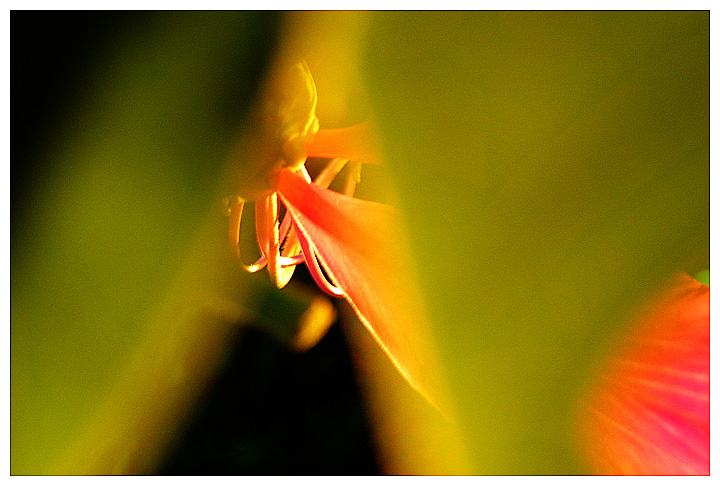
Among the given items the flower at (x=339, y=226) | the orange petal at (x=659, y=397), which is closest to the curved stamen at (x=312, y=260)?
the flower at (x=339, y=226)

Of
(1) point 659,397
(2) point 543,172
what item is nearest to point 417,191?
(2) point 543,172

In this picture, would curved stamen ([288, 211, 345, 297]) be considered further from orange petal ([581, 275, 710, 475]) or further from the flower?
orange petal ([581, 275, 710, 475])

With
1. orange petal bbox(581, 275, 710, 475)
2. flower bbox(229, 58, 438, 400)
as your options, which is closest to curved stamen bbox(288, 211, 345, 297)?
flower bbox(229, 58, 438, 400)

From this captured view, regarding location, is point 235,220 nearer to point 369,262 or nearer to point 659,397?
point 369,262

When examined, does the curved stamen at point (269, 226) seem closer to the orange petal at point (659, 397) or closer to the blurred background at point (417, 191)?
the blurred background at point (417, 191)
